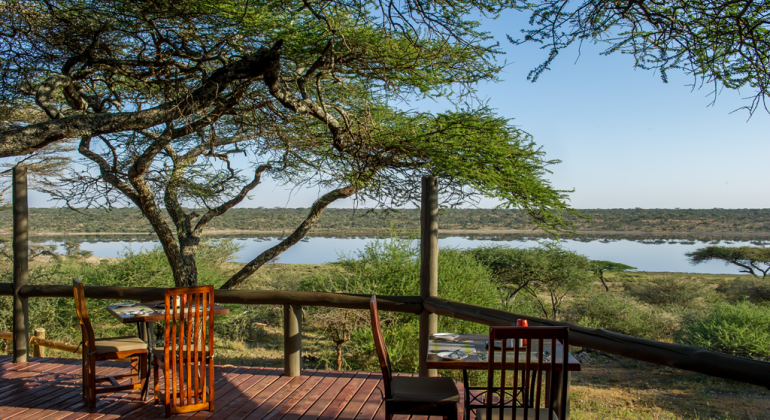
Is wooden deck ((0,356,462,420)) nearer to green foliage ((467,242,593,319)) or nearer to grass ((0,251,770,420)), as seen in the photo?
grass ((0,251,770,420))

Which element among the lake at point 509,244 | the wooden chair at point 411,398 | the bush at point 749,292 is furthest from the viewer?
the bush at point 749,292

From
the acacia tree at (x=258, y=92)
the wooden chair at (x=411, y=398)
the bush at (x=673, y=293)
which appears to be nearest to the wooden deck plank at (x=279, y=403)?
the wooden chair at (x=411, y=398)

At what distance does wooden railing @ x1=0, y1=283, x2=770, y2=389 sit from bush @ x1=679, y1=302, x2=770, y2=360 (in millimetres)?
11594

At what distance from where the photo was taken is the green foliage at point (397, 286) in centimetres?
982

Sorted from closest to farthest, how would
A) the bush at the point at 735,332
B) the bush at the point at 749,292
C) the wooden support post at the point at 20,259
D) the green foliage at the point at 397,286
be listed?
the wooden support post at the point at 20,259, the green foliage at the point at 397,286, the bush at the point at 735,332, the bush at the point at 749,292

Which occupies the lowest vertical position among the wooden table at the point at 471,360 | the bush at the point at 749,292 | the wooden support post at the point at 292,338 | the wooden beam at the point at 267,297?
the bush at the point at 749,292

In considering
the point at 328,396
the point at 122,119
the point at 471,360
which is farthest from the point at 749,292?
the point at 122,119

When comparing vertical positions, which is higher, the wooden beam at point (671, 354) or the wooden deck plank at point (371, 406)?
the wooden beam at point (671, 354)

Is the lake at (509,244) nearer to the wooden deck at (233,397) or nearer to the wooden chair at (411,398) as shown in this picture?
the wooden deck at (233,397)

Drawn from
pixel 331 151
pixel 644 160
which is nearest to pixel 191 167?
pixel 331 151

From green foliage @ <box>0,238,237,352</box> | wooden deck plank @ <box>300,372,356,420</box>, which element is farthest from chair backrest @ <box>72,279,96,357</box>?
green foliage @ <box>0,238,237,352</box>

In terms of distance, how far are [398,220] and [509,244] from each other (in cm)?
814

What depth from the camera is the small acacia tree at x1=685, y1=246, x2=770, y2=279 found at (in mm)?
22750

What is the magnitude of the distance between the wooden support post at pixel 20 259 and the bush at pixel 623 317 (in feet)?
48.1
